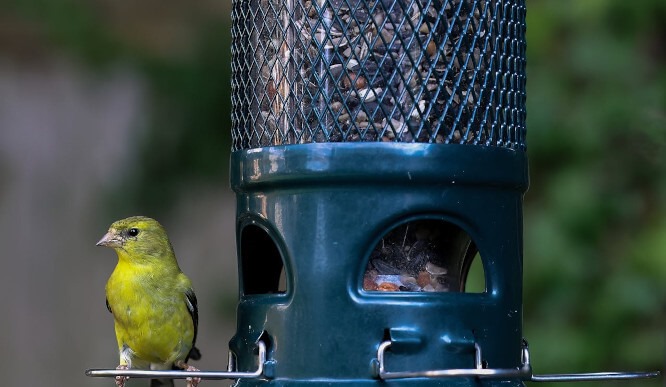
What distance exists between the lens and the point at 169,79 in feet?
18.3

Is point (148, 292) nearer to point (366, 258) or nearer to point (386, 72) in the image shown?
point (366, 258)

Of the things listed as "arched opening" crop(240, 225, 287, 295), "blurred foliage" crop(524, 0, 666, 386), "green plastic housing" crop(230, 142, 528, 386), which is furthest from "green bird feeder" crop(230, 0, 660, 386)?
"blurred foliage" crop(524, 0, 666, 386)

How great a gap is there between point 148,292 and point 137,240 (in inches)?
8.1

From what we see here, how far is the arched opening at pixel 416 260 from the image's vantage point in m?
3.17

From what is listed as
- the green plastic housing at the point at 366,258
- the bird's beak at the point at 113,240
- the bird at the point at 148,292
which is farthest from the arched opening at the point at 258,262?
the bird's beak at the point at 113,240

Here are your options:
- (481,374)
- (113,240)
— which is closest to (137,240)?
(113,240)

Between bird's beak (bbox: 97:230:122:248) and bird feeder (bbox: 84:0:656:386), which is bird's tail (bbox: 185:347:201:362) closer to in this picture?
bird's beak (bbox: 97:230:122:248)

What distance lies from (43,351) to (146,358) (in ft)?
8.41

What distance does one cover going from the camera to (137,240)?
4.25 meters

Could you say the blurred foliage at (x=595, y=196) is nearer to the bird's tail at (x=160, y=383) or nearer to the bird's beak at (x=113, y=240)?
the bird's tail at (x=160, y=383)

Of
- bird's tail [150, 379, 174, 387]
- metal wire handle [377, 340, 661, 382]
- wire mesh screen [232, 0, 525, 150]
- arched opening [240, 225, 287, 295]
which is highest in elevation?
wire mesh screen [232, 0, 525, 150]

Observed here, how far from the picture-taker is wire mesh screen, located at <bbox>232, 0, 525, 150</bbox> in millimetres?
3090

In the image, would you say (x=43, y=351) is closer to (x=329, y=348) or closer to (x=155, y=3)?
(x=155, y=3)

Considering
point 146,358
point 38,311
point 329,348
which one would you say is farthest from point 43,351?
point 329,348
